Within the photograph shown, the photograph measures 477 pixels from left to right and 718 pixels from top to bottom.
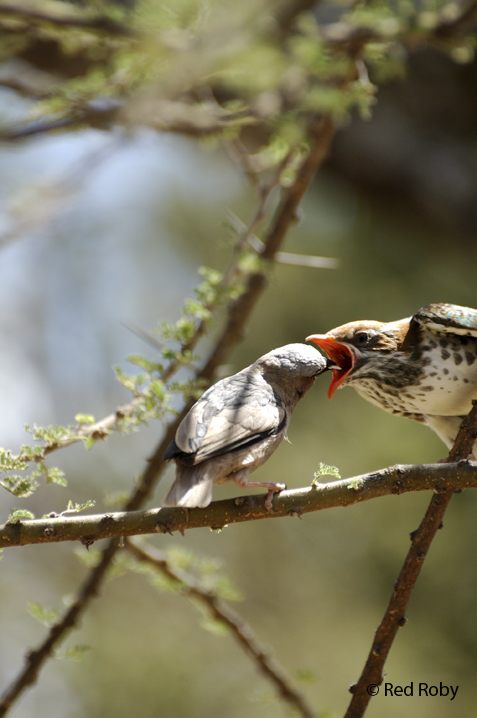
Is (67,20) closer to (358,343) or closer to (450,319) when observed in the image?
(358,343)

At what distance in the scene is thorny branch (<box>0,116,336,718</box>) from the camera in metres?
2.70

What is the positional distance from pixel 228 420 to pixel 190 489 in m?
0.35

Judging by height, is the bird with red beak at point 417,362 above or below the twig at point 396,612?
above

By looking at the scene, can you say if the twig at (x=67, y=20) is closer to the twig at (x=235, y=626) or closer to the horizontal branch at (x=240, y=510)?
the horizontal branch at (x=240, y=510)

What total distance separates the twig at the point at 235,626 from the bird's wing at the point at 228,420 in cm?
91

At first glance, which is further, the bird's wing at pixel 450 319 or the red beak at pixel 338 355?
the red beak at pixel 338 355

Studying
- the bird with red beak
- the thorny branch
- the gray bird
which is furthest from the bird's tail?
the bird with red beak

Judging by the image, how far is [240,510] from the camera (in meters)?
1.95

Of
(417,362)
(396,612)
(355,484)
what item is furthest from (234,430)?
(417,362)

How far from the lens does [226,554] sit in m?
7.52

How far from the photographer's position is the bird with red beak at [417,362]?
298 cm

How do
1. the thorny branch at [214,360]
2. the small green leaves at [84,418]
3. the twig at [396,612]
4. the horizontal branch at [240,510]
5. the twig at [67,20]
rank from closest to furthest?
the horizontal branch at [240,510], the twig at [396,612], the small green leaves at [84,418], the twig at [67,20], the thorny branch at [214,360]

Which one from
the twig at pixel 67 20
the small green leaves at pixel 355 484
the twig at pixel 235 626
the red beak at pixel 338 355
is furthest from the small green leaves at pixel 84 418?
the twig at pixel 67 20

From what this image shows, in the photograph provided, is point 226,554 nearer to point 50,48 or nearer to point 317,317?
point 317,317
